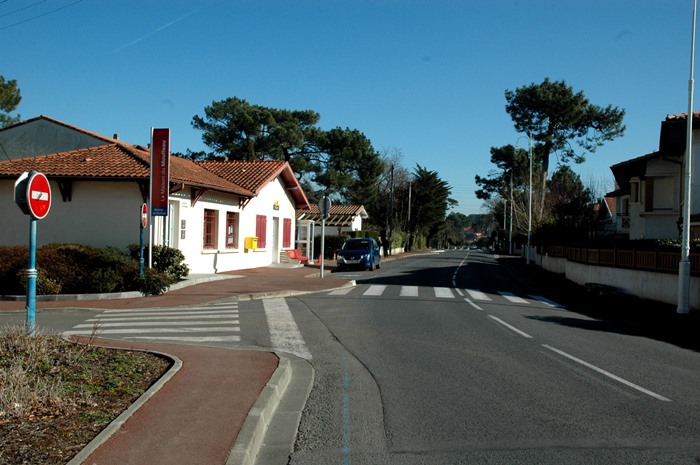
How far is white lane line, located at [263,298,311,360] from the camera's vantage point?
415 inches

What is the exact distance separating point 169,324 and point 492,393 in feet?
24.7

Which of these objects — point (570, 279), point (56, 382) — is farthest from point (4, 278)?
point (570, 279)

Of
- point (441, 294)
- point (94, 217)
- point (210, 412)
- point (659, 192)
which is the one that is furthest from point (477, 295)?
point (210, 412)

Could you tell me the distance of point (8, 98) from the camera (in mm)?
38781

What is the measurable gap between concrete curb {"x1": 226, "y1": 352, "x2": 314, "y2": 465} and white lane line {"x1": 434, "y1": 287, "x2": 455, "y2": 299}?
12.0m

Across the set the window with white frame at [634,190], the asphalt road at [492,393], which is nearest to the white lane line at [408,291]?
the asphalt road at [492,393]

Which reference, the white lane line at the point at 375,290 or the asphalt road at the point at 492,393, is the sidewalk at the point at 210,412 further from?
the white lane line at the point at 375,290

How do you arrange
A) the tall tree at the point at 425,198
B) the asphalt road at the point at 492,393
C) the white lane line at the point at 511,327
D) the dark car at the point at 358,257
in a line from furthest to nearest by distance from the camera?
the tall tree at the point at 425,198, the dark car at the point at 358,257, the white lane line at the point at 511,327, the asphalt road at the point at 492,393

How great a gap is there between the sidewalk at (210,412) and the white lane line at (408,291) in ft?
36.7

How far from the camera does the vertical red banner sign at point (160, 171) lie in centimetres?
2016

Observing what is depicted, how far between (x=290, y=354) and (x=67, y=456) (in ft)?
17.5

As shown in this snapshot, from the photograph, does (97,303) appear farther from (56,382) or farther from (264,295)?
(56,382)

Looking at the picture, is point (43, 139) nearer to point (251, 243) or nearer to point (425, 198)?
point (251, 243)

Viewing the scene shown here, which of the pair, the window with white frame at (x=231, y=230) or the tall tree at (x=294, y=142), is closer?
the window with white frame at (x=231, y=230)
